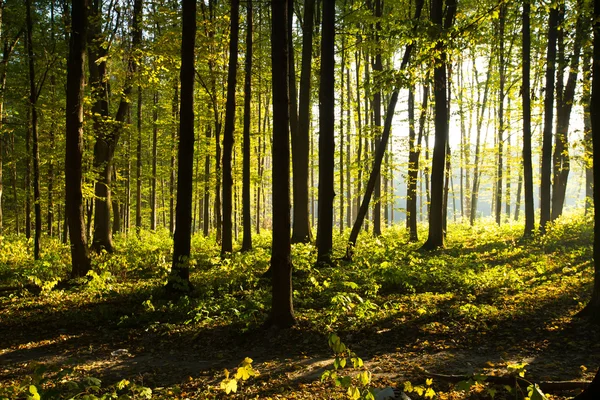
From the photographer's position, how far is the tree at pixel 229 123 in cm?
1310

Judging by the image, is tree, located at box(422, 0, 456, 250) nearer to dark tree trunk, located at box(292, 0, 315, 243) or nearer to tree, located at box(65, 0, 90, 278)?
dark tree trunk, located at box(292, 0, 315, 243)

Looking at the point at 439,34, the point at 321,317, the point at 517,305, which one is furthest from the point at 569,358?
the point at 439,34

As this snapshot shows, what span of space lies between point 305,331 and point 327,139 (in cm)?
605

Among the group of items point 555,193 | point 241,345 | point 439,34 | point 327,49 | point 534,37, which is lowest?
point 241,345

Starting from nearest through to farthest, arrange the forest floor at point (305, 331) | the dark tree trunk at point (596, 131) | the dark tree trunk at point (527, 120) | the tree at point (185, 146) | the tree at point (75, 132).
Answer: the forest floor at point (305, 331)
the dark tree trunk at point (596, 131)
the tree at point (185, 146)
the tree at point (75, 132)
the dark tree trunk at point (527, 120)

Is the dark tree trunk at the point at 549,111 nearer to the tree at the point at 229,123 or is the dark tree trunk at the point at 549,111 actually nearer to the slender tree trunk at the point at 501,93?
the slender tree trunk at the point at 501,93

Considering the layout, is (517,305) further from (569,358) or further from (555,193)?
(555,193)

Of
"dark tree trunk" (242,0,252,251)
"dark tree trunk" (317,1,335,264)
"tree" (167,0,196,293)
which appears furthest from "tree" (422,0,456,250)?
"tree" (167,0,196,293)

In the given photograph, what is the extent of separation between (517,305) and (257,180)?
46.8 feet

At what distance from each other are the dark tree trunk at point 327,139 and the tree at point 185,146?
3745mm

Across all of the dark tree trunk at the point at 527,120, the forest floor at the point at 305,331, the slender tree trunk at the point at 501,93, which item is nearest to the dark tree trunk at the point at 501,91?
the slender tree trunk at the point at 501,93

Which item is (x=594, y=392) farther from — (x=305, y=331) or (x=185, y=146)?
(x=185, y=146)

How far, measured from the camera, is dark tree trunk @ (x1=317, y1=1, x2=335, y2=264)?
11211 mm

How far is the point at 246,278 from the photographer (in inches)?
416
